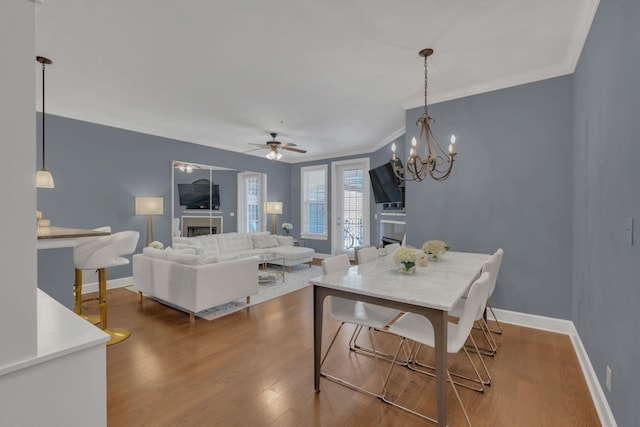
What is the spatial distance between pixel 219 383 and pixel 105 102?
3.82 metres

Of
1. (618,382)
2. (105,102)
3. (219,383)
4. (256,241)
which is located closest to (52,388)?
(219,383)

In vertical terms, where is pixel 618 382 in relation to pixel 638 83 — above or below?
below

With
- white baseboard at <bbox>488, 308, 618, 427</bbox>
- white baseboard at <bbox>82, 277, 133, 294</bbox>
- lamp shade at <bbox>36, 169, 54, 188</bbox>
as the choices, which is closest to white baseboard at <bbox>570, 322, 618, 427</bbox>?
white baseboard at <bbox>488, 308, 618, 427</bbox>

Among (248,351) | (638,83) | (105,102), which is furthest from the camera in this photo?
(105,102)

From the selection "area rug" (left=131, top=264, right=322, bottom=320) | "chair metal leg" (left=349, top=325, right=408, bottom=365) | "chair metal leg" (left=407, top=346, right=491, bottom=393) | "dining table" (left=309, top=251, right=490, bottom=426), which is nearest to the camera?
"dining table" (left=309, top=251, right=490, bottom=426)

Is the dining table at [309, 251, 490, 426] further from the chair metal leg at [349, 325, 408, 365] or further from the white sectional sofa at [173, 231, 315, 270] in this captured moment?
the white sectional sofa at [173, 231, 315, 270]

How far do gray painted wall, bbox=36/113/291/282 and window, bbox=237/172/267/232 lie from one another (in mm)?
1313

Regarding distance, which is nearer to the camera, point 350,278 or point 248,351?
point 350,278

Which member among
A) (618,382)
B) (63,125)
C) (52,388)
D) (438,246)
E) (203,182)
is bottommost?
(618,382)

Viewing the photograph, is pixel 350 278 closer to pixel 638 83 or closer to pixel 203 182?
pixel 638 83

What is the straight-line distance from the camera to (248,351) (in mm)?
2682

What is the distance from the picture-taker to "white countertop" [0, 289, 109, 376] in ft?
2.83

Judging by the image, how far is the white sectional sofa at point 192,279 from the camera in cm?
332

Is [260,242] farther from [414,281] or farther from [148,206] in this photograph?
[414,281]
